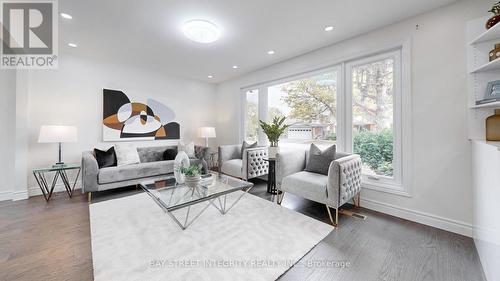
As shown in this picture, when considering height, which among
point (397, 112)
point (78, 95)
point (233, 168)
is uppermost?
point (78, 95)

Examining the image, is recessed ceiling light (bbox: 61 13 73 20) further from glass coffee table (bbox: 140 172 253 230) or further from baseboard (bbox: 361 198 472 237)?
baseboard (bbox: 361 198 472 237)

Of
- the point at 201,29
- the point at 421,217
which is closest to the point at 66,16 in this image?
the point at 201,29

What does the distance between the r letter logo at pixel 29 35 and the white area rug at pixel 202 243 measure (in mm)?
2544

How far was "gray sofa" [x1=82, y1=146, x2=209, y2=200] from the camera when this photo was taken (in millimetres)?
2887

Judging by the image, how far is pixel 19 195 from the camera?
2.94m

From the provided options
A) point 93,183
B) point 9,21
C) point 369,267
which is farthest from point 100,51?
point 369,267

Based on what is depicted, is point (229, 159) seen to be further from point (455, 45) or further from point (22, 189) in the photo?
point (455, 45)

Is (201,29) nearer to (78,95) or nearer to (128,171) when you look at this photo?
(128,171)

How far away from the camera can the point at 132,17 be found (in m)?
2.30

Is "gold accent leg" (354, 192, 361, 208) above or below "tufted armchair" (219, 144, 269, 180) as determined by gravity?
below

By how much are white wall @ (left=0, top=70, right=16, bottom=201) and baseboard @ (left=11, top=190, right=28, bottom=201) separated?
0.40 feet

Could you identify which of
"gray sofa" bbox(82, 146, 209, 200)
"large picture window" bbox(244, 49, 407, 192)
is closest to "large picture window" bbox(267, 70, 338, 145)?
"large picture window" bbox(244, 49, 407, 192)

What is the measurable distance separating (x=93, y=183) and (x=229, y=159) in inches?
95.6

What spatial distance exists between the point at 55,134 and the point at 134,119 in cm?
133
